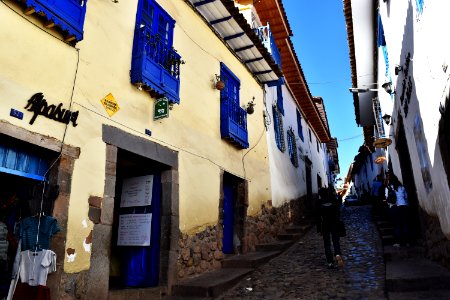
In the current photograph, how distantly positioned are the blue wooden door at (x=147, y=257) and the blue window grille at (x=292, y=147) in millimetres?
8670

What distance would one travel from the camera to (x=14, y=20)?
3.99m

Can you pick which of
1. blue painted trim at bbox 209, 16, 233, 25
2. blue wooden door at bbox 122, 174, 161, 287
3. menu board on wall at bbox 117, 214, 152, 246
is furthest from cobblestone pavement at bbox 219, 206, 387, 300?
blue painted trim at bbox 209, 16, 233, 25

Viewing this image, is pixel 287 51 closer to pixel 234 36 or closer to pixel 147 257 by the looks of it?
pixel 234 36

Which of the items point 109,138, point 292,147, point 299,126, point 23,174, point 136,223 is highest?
point 299,126

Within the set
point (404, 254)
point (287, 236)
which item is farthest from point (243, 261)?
point (287, 236)

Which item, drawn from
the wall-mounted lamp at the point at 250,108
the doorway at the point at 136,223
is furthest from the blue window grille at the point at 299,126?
the doorway at the point at 136,223

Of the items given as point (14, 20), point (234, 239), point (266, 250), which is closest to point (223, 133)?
point (234, 239)

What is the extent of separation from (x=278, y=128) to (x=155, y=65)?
23.7ft

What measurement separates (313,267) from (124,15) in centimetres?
610

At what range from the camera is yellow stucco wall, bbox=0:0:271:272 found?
161 inches

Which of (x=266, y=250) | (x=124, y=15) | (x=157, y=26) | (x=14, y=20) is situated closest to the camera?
(x=14, y=20)

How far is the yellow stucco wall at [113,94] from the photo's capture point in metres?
4.08

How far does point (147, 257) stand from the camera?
607cm

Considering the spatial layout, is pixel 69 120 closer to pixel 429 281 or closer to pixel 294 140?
pixel 429 281
